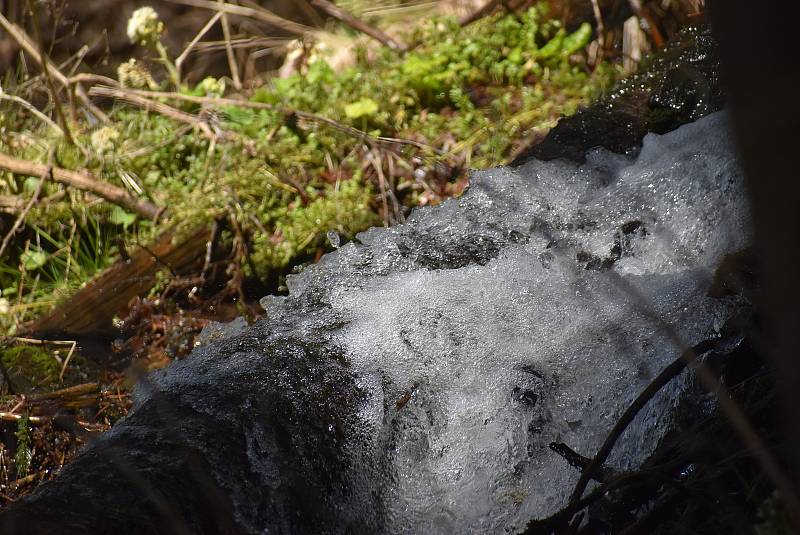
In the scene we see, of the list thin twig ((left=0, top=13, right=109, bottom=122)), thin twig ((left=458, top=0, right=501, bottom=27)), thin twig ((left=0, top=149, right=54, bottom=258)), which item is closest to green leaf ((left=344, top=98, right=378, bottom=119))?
thin twig ((left=458, top=0, right=501, bottom=27))

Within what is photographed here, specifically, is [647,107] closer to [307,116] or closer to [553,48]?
[553,48]

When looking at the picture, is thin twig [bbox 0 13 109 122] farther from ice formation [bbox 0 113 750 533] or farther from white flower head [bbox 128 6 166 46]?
ice formation [bbox 0 113 750 533]

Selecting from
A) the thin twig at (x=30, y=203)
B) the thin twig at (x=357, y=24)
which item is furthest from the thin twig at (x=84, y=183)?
the thin twig at (x=357, y=24)

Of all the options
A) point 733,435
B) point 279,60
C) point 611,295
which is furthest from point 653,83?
point 279,60

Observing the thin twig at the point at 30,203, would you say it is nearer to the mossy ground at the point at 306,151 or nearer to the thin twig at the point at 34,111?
the mossy ground at the point at 306,151

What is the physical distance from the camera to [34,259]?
3672mm

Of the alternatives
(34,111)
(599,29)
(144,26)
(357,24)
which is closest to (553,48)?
(599,29)

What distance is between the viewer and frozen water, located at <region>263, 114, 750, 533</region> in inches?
75.7

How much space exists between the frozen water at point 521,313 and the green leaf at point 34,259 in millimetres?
1773

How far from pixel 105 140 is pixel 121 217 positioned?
548 millimetres

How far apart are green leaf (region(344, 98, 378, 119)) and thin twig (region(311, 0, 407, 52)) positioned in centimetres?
76

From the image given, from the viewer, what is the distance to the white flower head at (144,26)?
436 cm

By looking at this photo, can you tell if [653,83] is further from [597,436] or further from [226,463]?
[226,463]

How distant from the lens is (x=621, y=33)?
420 centimetres
